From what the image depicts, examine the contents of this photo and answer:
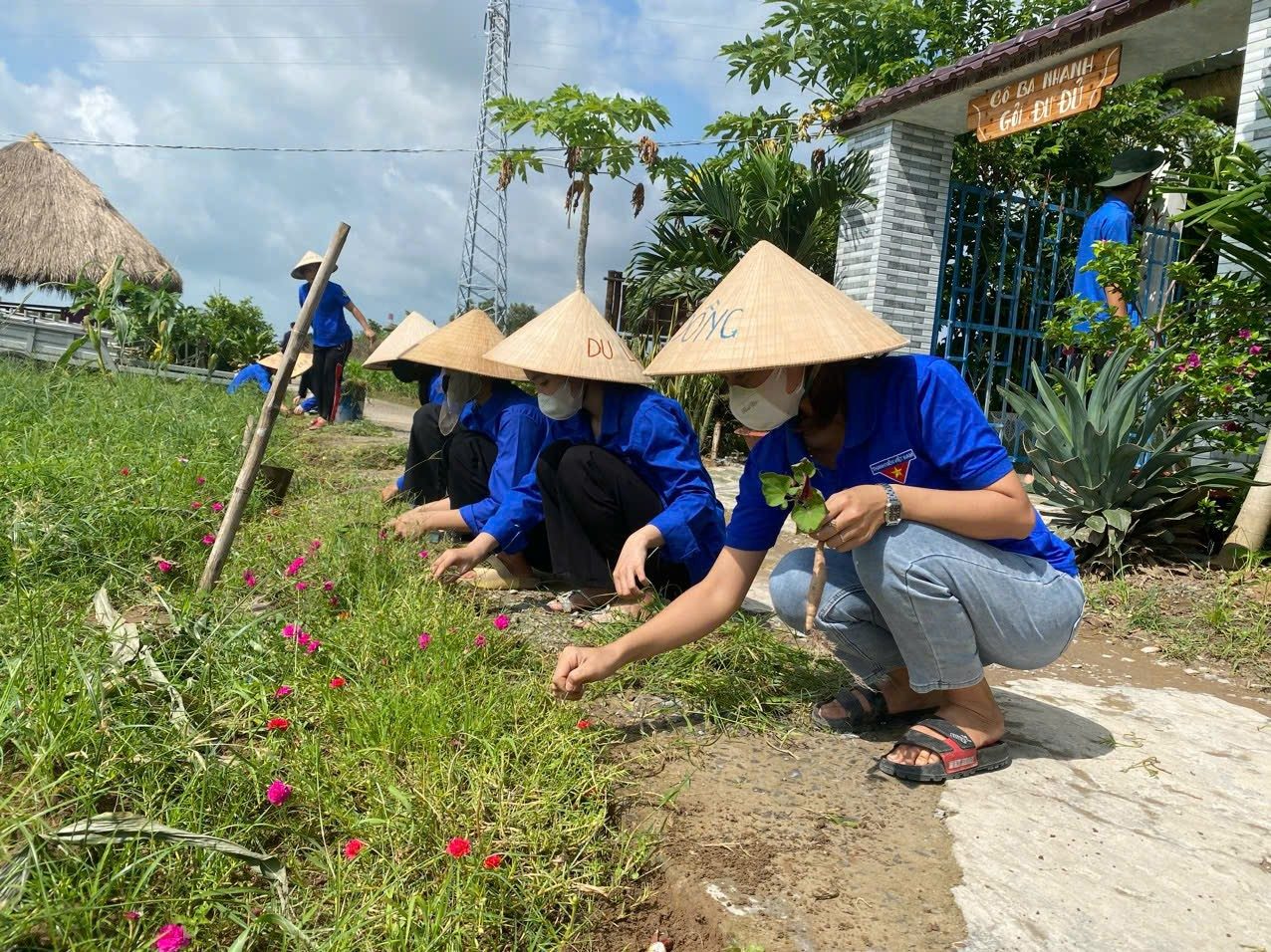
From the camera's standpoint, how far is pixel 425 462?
4016mm

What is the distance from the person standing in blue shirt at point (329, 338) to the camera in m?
7.73

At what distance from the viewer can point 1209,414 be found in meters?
4.04

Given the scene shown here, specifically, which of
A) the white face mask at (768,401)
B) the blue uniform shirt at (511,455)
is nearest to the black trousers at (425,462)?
the blue uniform shirt at (511,455)

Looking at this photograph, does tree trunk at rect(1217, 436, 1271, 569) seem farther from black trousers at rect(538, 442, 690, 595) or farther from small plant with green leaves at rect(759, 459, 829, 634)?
small plant with green leaves at rect(759, 459, 829, 634)

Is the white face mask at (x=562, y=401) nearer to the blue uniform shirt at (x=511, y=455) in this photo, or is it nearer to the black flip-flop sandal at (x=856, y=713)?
the blue uniform shirt at (x=511, y=455)

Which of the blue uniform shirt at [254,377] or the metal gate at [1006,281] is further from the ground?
the metal gate at [1006,281]

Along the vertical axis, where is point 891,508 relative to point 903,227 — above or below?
below

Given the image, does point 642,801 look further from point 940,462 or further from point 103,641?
point 103,641

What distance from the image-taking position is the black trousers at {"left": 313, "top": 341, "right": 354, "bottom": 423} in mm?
7945

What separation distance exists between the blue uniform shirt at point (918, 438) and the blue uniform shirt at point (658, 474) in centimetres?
81

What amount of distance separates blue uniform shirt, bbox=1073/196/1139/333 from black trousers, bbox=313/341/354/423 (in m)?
5.79

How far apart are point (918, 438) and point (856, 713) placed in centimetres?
72

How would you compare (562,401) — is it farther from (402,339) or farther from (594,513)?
(402,339)

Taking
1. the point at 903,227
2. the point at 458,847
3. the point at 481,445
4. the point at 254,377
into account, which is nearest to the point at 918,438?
Result: the point at 458,847
